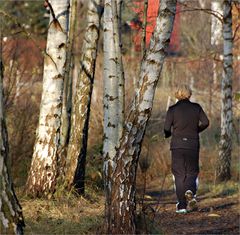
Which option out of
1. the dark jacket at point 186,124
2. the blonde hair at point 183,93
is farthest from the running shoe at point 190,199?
the blonde hair at point 183,93

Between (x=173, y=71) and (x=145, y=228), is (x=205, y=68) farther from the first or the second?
(x=145, y=228)

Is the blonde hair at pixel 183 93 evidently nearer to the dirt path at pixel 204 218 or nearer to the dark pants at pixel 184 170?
the dark pants at pixel 184 170

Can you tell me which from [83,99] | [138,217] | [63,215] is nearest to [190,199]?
[63,215]

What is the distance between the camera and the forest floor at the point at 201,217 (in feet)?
26.3

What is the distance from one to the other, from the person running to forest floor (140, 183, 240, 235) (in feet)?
0.89

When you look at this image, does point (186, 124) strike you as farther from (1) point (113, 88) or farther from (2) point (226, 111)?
(2) point (226, 111)

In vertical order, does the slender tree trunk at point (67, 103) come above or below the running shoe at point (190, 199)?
above

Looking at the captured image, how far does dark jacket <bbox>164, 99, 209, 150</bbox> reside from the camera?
9578 millimetres

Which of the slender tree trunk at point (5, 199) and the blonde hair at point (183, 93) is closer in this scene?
the slender tree trunk at point (5, 199)

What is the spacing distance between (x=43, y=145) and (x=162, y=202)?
2.68m

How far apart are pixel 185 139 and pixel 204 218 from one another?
3.66 feet

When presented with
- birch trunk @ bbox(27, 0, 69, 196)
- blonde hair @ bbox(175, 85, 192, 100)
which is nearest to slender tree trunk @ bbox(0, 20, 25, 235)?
birch trunk @ bbox(27, 0, 69, 196)

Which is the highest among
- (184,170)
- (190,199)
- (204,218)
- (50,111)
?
(50,111)

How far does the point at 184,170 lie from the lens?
977 cm
